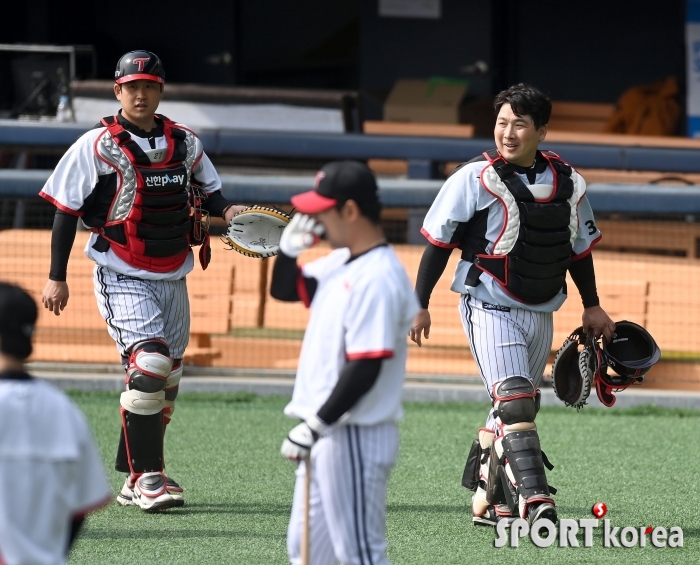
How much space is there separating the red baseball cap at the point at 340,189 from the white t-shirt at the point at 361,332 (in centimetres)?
15

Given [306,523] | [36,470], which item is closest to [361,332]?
[306,523]

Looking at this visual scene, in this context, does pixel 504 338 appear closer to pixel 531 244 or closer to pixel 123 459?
pixel 531 244

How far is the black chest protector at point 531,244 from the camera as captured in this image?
4684 millimetres

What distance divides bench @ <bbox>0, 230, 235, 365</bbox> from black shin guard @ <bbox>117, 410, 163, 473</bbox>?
2.67 meters

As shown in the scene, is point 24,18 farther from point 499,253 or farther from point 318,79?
point 499,253

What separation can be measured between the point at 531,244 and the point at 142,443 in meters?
1.78

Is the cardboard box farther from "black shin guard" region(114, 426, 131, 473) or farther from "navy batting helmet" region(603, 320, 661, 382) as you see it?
"black shin guard" region(114, 426, 131, 473)

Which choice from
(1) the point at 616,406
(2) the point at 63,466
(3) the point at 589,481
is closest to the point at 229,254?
(1) the point at 616,406

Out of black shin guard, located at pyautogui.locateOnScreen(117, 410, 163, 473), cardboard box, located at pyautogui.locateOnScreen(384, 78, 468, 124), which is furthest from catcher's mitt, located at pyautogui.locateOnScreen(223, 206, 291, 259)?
cardboard box, located at pyautogui.locateOnScreen(384, 78, 468, 124)

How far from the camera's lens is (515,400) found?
462 centimetres

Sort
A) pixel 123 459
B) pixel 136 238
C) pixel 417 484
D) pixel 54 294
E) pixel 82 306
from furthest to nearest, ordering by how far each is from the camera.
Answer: pixel 82 306 → pixel 417 484 → pixel 123 459 → pixel 136 238 → pixel 54 294

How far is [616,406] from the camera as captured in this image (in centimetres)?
752

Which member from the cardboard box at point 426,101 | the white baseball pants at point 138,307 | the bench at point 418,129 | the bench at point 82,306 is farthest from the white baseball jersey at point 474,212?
the cardboard box at point 426,101

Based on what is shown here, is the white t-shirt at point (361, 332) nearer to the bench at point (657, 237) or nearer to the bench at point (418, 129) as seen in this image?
the bench at point (657, 237)
